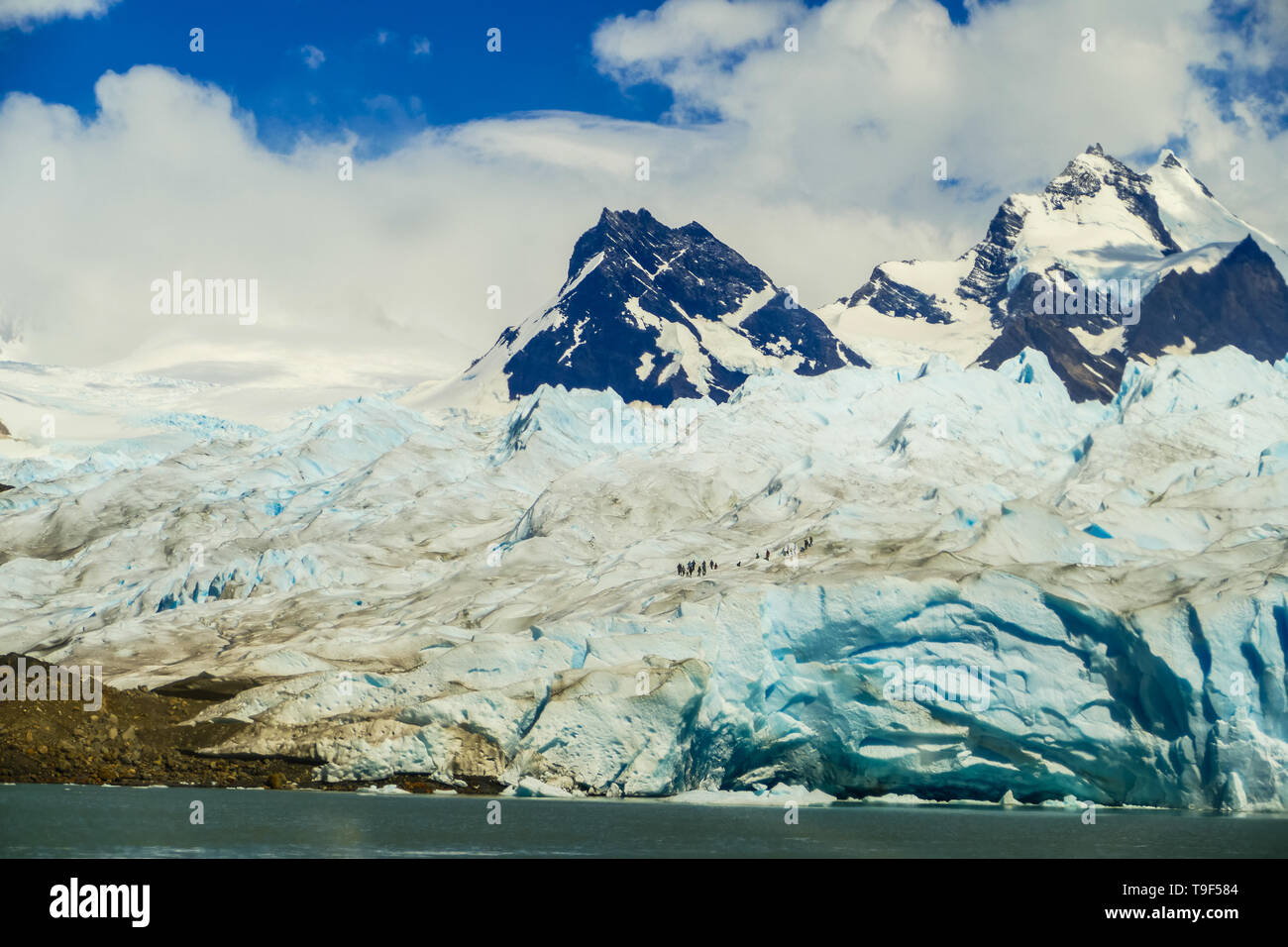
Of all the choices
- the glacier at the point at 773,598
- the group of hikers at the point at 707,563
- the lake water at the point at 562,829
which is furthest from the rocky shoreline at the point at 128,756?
the group of hikers at the point at 707,563

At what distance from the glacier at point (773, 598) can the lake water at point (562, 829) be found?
2.37m

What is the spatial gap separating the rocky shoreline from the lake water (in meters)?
2.19

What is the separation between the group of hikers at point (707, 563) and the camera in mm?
79394

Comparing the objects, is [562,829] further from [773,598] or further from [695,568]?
[695,568]

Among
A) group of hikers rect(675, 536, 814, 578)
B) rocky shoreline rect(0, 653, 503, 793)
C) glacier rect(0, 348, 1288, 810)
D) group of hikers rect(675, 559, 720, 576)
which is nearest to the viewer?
glacier rect(0, 348, 1288, 810)

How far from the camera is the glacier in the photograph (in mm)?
55531

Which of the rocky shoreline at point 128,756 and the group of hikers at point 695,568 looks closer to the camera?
the rocky shoreline at point 128,756

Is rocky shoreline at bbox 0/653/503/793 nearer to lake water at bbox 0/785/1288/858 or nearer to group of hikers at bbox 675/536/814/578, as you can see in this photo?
lake water at bbox 0/785/1288/858

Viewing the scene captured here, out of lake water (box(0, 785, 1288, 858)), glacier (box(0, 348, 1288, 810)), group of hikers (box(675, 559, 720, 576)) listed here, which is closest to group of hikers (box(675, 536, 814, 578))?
group of hikers (box(675, 559, 720, 576))

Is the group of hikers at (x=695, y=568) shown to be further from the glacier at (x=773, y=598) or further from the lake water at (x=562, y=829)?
the lake water at (x=562, y=829)

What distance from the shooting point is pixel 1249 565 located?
204 ft

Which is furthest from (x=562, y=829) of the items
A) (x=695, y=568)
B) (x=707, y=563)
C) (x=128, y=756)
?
(x=707, y=563)

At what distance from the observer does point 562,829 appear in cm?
4488
